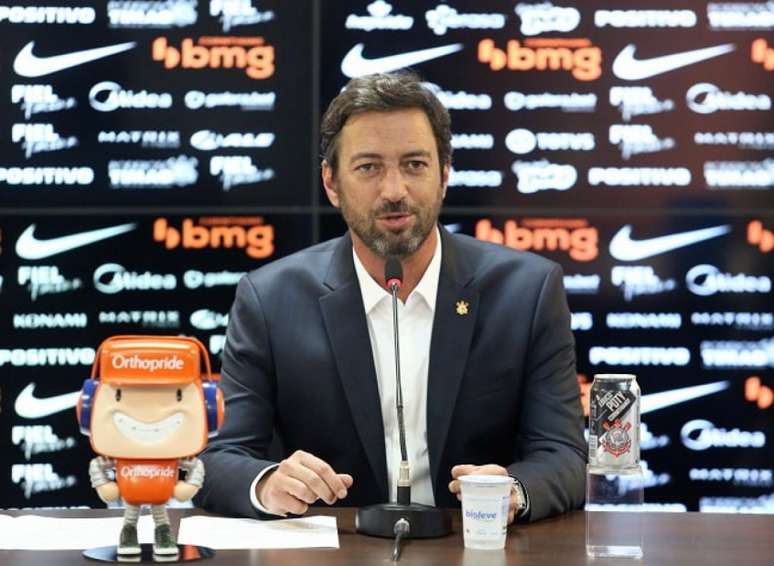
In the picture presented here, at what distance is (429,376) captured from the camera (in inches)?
110

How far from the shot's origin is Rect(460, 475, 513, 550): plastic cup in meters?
2.12

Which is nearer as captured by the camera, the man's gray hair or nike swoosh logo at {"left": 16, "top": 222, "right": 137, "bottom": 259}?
the man's gray hair

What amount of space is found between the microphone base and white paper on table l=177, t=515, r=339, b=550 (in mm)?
68

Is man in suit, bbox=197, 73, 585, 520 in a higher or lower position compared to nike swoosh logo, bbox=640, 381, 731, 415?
higher

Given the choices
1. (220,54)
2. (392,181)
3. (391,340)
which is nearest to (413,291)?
(391,340)

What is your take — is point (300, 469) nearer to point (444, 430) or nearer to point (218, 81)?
point (444, 430)

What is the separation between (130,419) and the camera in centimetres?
198

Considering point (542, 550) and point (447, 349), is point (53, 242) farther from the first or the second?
point (542, 550)

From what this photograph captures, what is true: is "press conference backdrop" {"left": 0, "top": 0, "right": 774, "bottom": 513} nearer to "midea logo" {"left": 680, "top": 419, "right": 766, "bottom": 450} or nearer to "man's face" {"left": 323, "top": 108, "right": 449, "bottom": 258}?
"midea logo" {"left": 680, "top": 419, "right": 766, "bottom": 450}

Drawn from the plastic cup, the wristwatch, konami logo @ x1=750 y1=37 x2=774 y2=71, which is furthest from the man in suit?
konami logo @ x1=750 y1=37 x2=774 y2=71

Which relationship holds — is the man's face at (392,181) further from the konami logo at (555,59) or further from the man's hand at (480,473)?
the konami logo at (555,59)

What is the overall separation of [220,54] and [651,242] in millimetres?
1557

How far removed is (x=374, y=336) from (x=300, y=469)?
65 centimetres

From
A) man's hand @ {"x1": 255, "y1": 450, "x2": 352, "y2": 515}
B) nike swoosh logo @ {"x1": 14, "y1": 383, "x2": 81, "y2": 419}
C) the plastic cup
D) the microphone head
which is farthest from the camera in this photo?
nike swoosh logo @ {"x1": 14, "y1": 383, "x2": 81, "y2": 419}
